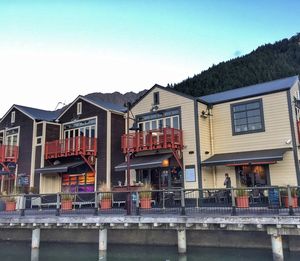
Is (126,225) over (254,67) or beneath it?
beneath

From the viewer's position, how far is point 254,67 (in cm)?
6362

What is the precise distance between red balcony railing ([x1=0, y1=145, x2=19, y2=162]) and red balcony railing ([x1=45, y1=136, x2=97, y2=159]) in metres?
4.39

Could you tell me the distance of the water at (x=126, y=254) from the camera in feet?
42.2

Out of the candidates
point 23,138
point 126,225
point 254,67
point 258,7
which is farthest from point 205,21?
point 254,67

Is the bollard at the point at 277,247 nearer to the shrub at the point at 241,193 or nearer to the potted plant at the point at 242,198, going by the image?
the potted plant at the point at 242,198

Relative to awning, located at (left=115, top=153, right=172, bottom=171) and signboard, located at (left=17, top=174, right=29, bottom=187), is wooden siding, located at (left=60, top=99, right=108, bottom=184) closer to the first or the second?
awning, located at (left=115, top=153, right=172, bottom=171)

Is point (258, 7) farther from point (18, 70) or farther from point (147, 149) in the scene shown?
point (18, 70)

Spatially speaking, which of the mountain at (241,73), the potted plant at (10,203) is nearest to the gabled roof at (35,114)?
the potted plant at (10,203)

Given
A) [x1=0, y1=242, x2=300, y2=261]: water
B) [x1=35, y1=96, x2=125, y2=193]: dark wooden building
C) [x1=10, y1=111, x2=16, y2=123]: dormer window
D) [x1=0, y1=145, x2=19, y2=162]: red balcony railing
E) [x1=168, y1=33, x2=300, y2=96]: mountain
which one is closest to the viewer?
[x1=0, y1=242, x2=300, y2=261]: water

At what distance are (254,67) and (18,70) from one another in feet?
152

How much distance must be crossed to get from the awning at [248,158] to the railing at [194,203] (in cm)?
180

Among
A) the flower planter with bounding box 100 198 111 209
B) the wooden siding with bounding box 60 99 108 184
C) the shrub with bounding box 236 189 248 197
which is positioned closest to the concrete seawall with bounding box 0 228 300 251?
the flower planter with bounding box 100 198 111 209

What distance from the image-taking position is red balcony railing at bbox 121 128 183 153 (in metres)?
19.9

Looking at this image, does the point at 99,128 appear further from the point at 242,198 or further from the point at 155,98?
the point at 242,198
